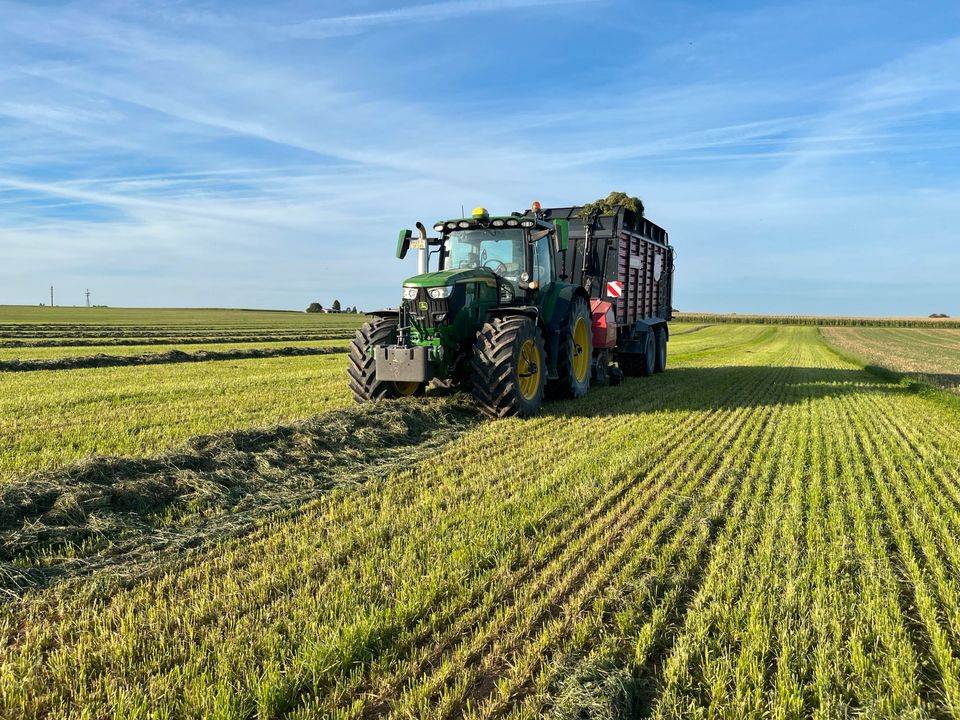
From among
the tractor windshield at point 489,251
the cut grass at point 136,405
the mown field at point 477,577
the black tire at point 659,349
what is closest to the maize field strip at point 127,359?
the cut grass at point 136,405

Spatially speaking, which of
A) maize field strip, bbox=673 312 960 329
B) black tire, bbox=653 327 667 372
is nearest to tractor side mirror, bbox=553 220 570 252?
black tire, bbox=653 327 667 372

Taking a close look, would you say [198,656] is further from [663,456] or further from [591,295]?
[591,295]

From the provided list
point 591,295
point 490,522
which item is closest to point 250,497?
point 490,522

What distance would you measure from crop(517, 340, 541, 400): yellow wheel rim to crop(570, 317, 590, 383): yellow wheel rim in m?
1.62

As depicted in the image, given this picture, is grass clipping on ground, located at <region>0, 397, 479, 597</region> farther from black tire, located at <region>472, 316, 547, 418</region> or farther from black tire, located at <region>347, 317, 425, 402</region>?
black tire, located at <region>347, 317, 425, 402</region>

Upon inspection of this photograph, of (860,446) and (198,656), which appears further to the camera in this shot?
(860,446)

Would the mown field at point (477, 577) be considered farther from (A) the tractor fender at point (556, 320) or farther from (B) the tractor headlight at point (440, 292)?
(A) the tractor fender at point (556, 320)

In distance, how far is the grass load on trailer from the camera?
27.1 feet

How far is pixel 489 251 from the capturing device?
9.52 meters

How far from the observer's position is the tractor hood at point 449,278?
8.36 meters

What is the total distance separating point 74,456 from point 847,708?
6358 millimetres

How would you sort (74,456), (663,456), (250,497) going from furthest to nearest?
(663,456) → (74,456) → (250,497)

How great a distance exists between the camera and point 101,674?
2736 mm

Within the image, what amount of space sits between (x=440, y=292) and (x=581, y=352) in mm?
3165
